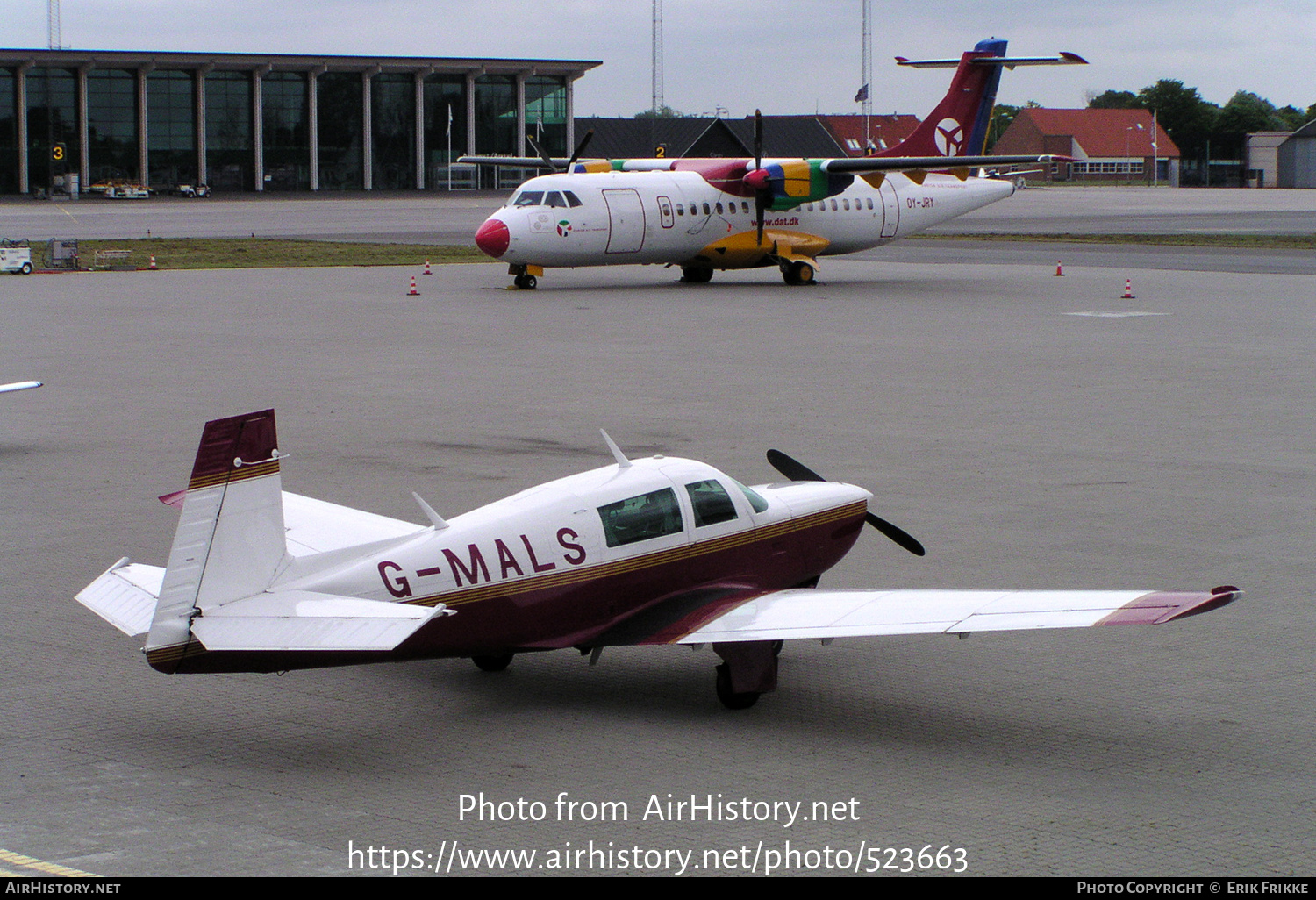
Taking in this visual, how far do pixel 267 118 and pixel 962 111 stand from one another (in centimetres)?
9418

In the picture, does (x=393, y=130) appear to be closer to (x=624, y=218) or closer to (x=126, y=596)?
(x=624, y=218)

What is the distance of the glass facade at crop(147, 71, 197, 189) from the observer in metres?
127

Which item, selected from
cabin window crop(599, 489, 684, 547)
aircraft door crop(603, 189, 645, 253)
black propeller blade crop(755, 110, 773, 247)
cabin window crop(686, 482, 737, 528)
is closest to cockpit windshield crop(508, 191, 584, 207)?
aircraft door crop(603, 189, 645, 253)

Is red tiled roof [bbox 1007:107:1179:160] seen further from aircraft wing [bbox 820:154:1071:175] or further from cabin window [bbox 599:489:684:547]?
cabin window [bbox 599:489:684:547]

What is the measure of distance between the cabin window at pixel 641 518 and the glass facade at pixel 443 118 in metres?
127

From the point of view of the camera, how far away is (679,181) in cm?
4450

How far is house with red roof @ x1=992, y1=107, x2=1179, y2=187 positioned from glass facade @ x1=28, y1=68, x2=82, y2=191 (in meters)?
118

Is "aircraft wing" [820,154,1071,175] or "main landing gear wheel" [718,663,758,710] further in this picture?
"aircraft wing" [820,154,1071,175]

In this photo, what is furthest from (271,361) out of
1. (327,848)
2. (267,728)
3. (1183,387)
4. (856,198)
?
(856,198)

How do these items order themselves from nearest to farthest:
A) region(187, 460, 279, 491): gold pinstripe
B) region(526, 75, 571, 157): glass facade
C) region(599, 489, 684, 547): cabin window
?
region(187, 460, 279, 491): gold pinstripe → region(599, 489, 684, 547): cabin window → region(526, 75, 571, 157): glass facade

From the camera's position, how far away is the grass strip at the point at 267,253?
56938 mm

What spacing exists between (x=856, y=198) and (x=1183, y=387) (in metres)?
24.0

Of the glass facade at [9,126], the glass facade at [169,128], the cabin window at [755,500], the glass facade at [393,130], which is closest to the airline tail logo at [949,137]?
the cabin window at [755,500]
